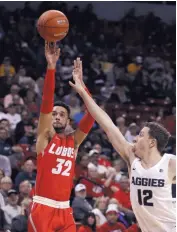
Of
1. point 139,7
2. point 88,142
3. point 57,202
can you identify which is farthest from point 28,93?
point 57,202

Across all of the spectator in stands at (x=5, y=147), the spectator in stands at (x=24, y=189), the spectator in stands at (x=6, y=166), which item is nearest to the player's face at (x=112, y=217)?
the spectator in stands at (x=24, y=189)

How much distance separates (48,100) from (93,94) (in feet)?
31.9

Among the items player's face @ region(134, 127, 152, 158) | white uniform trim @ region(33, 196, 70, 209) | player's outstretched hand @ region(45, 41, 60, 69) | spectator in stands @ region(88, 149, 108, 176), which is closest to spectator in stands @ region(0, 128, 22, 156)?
spectator in stands @ region(88, 149, 108, 176)

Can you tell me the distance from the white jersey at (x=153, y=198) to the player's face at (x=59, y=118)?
1437mm

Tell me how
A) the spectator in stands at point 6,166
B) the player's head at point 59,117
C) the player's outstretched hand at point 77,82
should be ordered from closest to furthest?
1. the player's outstretched hand at point 77,82
2. the player's head at point 59,117
3. the spectator in stands at point 6,166

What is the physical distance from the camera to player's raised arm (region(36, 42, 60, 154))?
6.75m

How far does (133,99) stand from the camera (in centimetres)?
1706

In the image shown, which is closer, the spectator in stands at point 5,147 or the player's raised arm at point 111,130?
the player's raised arm at point 111,130

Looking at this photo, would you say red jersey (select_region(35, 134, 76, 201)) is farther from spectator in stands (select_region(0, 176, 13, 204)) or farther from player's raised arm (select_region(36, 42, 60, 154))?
spectator in stands (select_region(0, 176, 13, 204))

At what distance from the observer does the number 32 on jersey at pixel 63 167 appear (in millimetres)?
6973

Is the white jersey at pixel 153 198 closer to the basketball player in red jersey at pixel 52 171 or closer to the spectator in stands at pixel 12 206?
the basketball player in red jersey at pixel 52 171

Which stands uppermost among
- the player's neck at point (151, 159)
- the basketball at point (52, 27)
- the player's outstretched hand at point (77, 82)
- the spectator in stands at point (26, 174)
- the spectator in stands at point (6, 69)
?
the spectator in stands at point (6, 69)

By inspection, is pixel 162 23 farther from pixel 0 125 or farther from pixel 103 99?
pixel 0 125

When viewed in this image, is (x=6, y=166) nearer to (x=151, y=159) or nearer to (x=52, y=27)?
(x=52, y=27)
